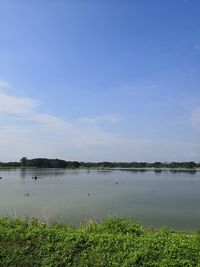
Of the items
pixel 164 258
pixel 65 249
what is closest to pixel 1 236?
pixel 65 249

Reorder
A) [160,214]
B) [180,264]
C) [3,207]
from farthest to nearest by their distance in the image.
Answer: [3,207]
[160,214]
[180,264]

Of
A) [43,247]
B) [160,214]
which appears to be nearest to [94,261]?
[43,247]

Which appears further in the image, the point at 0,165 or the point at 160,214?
the point at 0,165

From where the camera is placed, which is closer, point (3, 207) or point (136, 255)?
point (136, 255)

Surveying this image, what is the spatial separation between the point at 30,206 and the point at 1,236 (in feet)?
62.9

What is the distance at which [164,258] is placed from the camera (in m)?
6.29

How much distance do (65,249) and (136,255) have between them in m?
1.43

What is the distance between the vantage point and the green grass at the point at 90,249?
632 cm

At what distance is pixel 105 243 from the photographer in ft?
22.2

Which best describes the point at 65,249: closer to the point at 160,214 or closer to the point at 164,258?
the point at 164,258

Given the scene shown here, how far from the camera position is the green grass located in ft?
20.7

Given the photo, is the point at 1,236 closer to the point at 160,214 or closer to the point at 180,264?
the point at 180,264

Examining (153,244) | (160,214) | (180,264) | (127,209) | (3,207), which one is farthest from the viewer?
(3,207)

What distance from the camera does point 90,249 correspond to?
6715 mm
